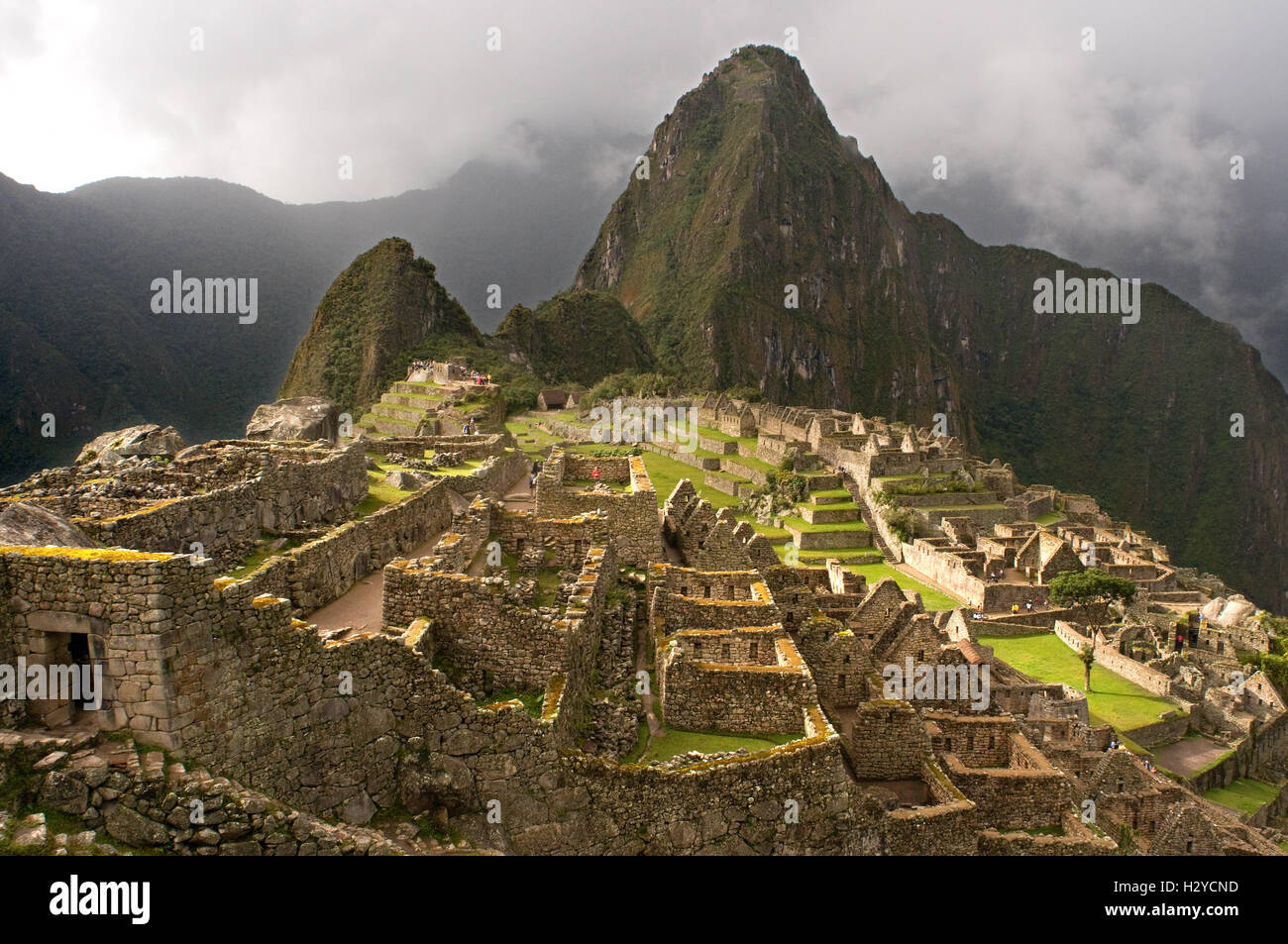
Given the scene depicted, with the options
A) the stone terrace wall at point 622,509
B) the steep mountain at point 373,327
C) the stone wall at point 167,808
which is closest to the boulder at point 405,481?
the stone terrace wall at point 622,509

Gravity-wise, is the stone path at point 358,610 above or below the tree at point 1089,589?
above

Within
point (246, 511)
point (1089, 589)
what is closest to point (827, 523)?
point (1089, 589)

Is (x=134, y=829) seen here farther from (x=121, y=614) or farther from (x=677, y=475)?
(x=677, y=475)

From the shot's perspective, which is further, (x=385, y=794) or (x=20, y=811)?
(x=385, y=794)

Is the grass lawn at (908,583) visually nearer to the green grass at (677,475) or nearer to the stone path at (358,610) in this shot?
the green grass at (677,475)

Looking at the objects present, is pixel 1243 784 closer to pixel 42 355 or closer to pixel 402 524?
pixel 402 524

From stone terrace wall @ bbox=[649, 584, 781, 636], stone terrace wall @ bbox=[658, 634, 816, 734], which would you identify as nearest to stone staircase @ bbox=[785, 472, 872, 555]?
stone terrace wall @ bbox=[649, 584, 781, 636]
